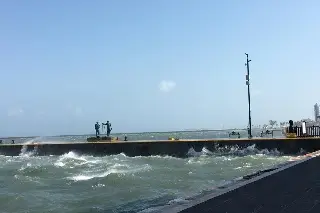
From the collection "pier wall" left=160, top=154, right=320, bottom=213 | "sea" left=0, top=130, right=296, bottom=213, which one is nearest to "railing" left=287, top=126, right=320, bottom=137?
"sea" left=0, top=130, right=296, bottom=213

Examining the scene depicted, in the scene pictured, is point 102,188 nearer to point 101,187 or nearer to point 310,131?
point 101,187

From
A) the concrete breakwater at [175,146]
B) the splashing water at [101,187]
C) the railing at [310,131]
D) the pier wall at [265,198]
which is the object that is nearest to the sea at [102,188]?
the splashing water at [101,187]

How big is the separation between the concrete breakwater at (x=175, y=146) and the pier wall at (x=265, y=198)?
744 inches

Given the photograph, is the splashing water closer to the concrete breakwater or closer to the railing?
the concrete breakwater

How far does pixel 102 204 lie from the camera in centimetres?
1178

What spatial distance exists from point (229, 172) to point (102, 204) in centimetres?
854

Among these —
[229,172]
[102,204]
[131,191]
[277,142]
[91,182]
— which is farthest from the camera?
[277,142]

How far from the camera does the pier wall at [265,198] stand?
618cm

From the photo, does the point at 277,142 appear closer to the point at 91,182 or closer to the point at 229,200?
the point at 91,182

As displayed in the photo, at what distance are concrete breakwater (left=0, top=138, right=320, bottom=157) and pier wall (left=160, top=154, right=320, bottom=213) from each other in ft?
62.0

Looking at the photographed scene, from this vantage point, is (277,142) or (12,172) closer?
(12,172)

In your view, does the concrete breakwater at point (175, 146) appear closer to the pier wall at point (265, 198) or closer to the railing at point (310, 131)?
the railing at point (310, 131)

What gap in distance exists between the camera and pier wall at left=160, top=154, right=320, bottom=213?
6.18 m

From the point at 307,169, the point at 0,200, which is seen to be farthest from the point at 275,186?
the point at 0,200
